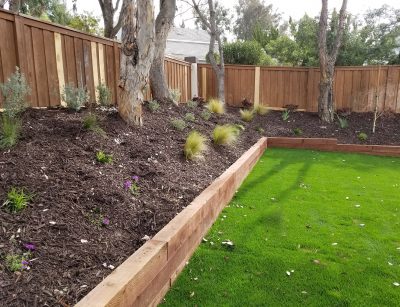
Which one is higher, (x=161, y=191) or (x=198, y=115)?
(x=198, y=115)

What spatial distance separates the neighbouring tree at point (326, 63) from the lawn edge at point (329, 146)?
1.97 metres

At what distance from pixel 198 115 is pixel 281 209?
3739mm

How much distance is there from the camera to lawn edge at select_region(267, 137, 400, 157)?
24.7 feet

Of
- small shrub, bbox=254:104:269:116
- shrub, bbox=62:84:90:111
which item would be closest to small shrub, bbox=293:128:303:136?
small shrub, bbox=254:104:269:116

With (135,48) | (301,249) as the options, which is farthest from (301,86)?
(301,249)

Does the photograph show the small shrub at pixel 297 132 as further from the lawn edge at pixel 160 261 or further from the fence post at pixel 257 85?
the lawn edge at pixel 160 261

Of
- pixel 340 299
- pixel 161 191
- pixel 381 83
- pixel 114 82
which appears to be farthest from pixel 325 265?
pixel 381 83

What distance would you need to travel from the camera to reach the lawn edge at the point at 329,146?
296 inches

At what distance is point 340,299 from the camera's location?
2201 mm

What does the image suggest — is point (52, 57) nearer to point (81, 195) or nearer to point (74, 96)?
point (74, 96)

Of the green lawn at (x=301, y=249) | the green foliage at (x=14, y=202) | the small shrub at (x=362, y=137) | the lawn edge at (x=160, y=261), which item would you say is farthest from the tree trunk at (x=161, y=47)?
the small shrub at (x=362, y=137)

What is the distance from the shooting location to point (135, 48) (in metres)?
4.17

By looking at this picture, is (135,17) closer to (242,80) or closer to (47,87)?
(47,87)

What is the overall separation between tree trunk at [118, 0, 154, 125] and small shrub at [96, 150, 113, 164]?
1.21 metres
